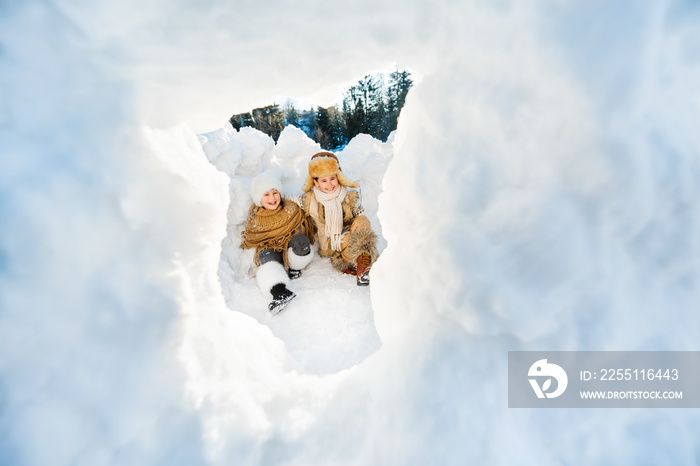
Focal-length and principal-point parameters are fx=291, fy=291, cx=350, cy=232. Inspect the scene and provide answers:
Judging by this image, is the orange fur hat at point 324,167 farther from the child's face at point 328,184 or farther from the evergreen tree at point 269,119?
the evergreen tree at point 269,119

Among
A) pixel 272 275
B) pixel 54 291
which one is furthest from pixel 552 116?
pixel 272 275

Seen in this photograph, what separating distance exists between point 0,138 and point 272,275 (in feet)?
4.12

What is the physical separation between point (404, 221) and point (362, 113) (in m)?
8.90

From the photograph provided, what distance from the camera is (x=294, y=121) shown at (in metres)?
12.0

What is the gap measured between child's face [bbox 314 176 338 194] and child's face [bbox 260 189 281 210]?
306 mm

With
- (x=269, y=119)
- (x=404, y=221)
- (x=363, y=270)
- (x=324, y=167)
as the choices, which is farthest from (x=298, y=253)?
(x=269, y=119)

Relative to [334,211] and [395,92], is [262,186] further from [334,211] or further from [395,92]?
[395,92]

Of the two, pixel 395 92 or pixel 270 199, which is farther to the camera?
pixel 395 92

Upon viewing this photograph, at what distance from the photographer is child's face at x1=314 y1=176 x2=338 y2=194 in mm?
1904

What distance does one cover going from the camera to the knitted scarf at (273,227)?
193cm

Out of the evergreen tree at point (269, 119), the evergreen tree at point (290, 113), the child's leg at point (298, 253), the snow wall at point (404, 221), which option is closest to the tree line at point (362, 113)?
the evergreen tree at point (269, 119)

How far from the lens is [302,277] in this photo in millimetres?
1971

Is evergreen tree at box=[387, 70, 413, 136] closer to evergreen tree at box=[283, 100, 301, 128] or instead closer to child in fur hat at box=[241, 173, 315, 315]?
evergreen tree at box=[283, 100, 301, 128]

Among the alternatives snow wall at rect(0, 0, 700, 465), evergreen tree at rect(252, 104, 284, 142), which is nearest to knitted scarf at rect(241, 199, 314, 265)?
snow wall at rect(0, 0, 700, 465)
